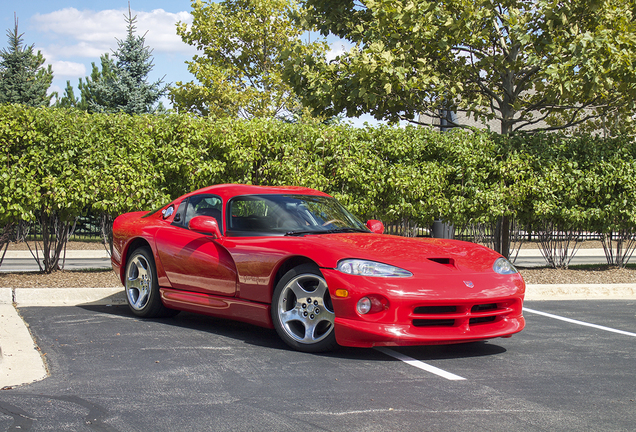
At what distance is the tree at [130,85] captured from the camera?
75.2 feet

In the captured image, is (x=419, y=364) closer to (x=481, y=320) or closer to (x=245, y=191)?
(x=481, y=320)

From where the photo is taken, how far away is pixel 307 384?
427cm

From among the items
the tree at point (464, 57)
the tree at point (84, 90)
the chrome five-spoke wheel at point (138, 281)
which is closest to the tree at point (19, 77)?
the tree at point (84, 90)

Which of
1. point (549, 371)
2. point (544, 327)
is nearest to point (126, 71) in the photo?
point (544, 327)

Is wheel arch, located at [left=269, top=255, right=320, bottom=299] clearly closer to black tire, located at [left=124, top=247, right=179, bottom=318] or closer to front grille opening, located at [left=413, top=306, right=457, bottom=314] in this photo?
front grille opening, located at [left=413, top=306, right=457, bottom=314]

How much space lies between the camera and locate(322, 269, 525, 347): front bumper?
16.0ft

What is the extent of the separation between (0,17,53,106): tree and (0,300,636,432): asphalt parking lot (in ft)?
70.1

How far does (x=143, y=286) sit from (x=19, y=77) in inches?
860

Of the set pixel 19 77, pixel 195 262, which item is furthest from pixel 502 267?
pixel 19 77

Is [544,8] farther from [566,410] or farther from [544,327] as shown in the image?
[566,410]

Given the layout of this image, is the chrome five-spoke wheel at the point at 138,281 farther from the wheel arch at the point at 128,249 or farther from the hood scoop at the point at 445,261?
the hood scoop at the point at 445,261

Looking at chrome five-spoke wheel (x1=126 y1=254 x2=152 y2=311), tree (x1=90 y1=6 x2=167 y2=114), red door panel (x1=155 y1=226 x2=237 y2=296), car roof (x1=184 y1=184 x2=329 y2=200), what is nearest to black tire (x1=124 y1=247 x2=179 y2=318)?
chrome five-spoke wheel (x1=126 y1=254 x2=152 y2=311)

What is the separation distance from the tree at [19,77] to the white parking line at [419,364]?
23133 millimetres

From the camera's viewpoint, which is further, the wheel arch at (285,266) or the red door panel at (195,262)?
the red door panel at (195,262)
